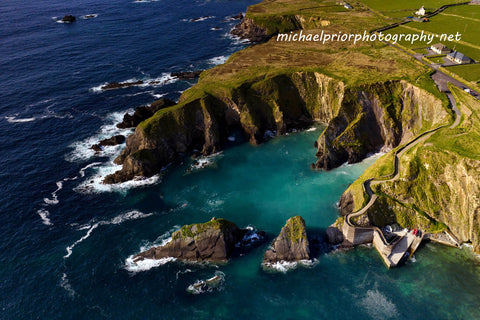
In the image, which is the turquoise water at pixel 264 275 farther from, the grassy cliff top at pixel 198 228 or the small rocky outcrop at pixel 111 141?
the small rocky outcrop at pixel 111 141

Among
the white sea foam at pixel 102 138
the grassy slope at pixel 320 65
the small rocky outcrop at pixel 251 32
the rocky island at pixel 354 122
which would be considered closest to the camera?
the rocky island at pixel 354 122

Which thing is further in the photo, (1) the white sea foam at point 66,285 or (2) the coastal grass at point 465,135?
(2) the coastal grass at point 465,135

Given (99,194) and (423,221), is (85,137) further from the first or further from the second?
(423,221)

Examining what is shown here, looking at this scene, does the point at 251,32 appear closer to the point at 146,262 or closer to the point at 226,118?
the point at 226,118

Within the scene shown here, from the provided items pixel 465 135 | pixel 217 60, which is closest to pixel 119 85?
pixel 217 60

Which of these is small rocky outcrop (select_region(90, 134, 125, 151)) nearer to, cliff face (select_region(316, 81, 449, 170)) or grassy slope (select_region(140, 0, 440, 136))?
grassy slope (select_region(140, 0, 440, 136))

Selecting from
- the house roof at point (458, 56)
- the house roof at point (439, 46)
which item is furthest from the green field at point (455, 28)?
the house roof at point (458, 56)
